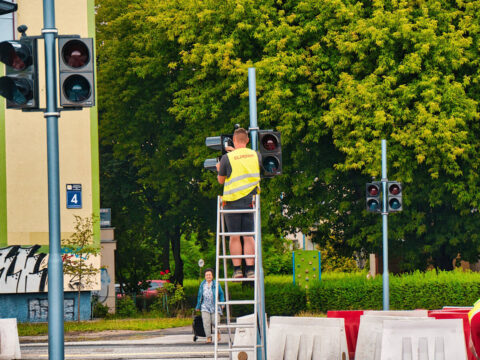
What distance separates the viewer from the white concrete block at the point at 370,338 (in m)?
13.8

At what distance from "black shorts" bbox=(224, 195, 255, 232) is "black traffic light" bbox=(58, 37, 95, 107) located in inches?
119

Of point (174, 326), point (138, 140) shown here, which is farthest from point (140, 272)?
point (174, 326)

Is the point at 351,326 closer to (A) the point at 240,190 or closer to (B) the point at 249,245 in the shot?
(B) the point at 249,245

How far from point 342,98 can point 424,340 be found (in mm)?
19985

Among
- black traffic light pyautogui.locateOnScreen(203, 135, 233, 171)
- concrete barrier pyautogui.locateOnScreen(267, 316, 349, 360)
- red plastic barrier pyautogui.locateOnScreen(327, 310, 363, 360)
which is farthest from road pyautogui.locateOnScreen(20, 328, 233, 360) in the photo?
black traffic light pyautogui.locateOnScreen(203, 135, 233, 171)

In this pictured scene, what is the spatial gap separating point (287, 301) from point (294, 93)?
7.90 meters

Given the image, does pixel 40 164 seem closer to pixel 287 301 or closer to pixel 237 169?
pixel 287 301

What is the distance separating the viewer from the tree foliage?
102 ft

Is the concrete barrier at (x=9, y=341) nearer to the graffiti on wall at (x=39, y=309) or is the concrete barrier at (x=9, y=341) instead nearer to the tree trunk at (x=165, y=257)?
the graffiti on wall at (x=39, y=309)

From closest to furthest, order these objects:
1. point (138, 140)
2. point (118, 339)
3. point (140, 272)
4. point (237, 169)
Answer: point (237, 169) < point (118, 339) < point (138, 140) < point (140, 272)

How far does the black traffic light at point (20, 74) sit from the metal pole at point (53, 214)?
26cm

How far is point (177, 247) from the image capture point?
45.5 metres

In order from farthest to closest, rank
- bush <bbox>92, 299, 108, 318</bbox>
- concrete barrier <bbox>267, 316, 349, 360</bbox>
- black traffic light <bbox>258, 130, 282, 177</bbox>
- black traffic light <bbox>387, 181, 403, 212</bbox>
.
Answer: bush <bbox>92, 299, 108, 318</bbox> → black traffic light <bbox>387, 181, 403, 212</bbox> → black traffic light <bbox>258, 130, 282, 177</bbox> → concrete barrier <bbox>267, 316, 349, 360</bbox>

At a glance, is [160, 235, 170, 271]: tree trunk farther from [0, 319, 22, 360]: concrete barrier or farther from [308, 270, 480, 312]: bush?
[0, 319, 22, 360]: concrete barrier
